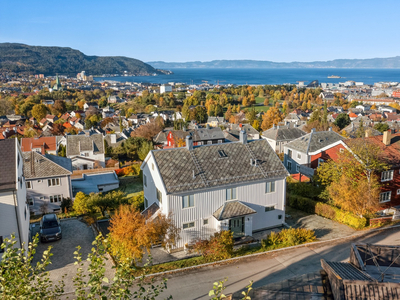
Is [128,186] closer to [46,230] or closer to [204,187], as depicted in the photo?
[46,230]

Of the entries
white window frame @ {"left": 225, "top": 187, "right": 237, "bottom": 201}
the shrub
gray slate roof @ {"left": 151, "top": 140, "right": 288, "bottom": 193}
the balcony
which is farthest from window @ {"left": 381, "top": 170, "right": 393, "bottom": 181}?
the shrub

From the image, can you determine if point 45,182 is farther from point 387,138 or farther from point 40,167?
point 387,138

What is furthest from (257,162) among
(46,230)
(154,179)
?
(46,230)

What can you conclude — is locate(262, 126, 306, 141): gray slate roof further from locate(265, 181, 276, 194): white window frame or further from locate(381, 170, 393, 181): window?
locate(265, 181, 276, 194): white window frame

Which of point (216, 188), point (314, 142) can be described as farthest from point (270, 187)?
point (314, 142)

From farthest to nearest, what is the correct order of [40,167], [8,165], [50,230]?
[40,167] → [50,230] → [8,165]

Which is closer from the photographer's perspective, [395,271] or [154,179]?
[395,271]
